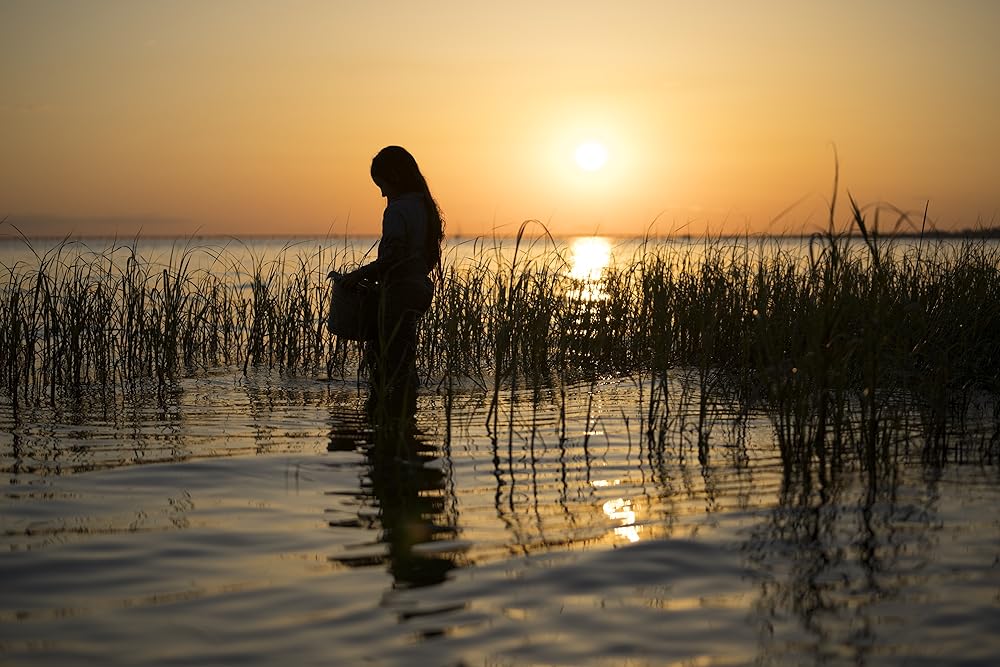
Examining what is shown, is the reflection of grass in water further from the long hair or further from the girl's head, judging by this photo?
the girl's head

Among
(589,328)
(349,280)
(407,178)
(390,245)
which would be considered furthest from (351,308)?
(589,328)

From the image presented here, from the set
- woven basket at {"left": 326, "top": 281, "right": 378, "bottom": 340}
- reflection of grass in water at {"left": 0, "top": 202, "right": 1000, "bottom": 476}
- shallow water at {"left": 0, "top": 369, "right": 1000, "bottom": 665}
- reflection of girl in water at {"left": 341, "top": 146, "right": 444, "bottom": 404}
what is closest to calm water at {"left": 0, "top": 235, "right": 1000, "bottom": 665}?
shallow water at {"left": 0, "top": 369, "right": 1000, "bottom": 665}

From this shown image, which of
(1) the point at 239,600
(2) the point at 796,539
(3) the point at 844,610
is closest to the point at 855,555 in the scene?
(2) the point at 796,539

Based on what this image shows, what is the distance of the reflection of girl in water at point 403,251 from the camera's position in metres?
6.32

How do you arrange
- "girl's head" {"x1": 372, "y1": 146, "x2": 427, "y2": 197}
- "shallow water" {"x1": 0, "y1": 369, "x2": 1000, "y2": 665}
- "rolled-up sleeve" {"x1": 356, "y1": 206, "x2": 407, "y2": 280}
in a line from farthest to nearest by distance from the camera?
"girl's head" {"x1": 372, "y1": 146, "x2": 427, "y2": 197}
"rolled-up sleeve" {"x1": 356, "y1": 206, "x2": 407, "y2": 280}
"shallow water" {"x1": 0, "y1": 369, "x2": 1000, "y2": 665}

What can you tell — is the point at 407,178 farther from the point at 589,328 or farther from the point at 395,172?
the point at 589,328

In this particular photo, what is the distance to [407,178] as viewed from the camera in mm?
6465

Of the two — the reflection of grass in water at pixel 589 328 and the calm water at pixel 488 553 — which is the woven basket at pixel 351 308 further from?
the calm water at pixel 488 553

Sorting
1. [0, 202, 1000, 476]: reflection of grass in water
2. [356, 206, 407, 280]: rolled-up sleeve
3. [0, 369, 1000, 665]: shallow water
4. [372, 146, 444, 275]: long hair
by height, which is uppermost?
[372, 146, 444, 275]: long hair

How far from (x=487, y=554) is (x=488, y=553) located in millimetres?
12

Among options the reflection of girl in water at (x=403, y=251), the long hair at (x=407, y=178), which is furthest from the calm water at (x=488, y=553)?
the long hair at (x=407, y=178)

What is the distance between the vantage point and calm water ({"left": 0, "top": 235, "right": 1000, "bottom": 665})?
2504mm

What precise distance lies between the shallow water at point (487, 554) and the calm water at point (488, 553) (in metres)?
0.01

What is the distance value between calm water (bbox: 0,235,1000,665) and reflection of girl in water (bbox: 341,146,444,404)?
4.59 feet
